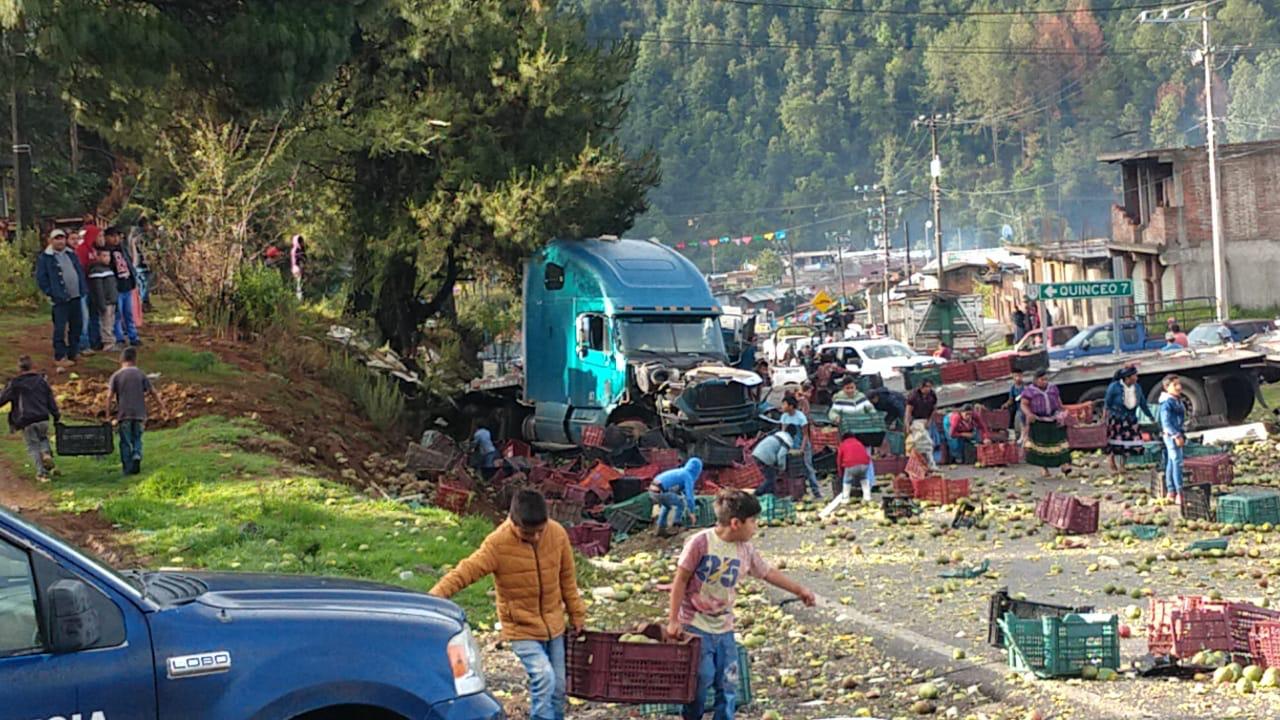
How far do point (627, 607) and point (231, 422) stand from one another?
27.3 ft

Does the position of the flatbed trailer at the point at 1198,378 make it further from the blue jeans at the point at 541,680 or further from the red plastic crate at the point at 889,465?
the blue jeans at the point at 541,680

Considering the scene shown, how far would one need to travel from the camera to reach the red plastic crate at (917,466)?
2306cm

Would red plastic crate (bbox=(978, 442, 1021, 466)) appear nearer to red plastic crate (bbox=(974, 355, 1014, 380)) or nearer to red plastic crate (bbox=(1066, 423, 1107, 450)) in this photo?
red plastic crate (bbox=(1066, 423, 1107, 450))

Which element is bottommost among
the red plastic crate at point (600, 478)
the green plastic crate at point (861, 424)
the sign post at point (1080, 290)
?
the red plastic crate at point (600, 478)

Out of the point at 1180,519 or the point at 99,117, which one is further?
the point at 99,117

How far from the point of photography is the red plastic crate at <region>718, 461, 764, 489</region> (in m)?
23.3

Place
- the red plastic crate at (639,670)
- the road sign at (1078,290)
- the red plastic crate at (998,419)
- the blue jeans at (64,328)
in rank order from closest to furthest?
the red plastic crate at (639,670) → the blue jeans at (64,328) → the red plastic crate at (998,419) → the road sign at (1078,290)

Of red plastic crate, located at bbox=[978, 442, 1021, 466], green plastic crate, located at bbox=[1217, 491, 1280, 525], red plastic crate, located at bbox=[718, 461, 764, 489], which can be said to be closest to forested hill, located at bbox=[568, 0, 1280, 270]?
red plastic crate, located at bbox=[978, 442, 1021, 466]

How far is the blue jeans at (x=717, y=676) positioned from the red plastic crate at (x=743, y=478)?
13.8 meters

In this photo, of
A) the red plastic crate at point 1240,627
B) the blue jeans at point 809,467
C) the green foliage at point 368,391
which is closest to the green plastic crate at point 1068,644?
the red plastic crate at point 1240,627

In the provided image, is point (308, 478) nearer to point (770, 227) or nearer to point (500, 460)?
point (500, 460)

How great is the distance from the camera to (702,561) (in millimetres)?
9320

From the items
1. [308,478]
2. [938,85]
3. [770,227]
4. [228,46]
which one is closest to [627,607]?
[308,478]

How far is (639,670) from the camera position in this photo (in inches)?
357
